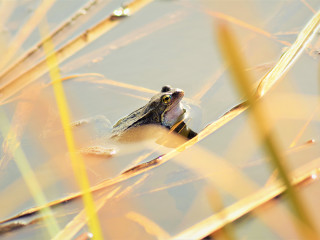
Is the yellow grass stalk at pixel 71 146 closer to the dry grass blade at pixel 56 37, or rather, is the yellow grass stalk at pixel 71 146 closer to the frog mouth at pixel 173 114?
the dry grass blade at pixel 56 37

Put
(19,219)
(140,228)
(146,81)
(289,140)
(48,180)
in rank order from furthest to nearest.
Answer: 1. (146,81)
2. (48,180)
3. (289,140)
4. (19,219)
5. (140,228)

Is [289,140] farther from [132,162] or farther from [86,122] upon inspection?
[86,122]

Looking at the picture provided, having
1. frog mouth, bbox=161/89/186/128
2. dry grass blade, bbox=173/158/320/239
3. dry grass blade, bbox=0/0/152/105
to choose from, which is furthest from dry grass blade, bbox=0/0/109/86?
dry grass blade, bbox=173/158/320/239

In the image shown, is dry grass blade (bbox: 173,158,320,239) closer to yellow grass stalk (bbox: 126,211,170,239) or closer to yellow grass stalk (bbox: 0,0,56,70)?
yellow grass stalk (bbox: 126,211,170,239)

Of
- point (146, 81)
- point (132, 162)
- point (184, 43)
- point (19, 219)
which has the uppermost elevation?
point (184, 43)

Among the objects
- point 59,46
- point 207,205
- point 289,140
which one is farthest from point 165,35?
point 207,205

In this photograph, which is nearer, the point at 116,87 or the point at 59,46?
the point at 116,87
